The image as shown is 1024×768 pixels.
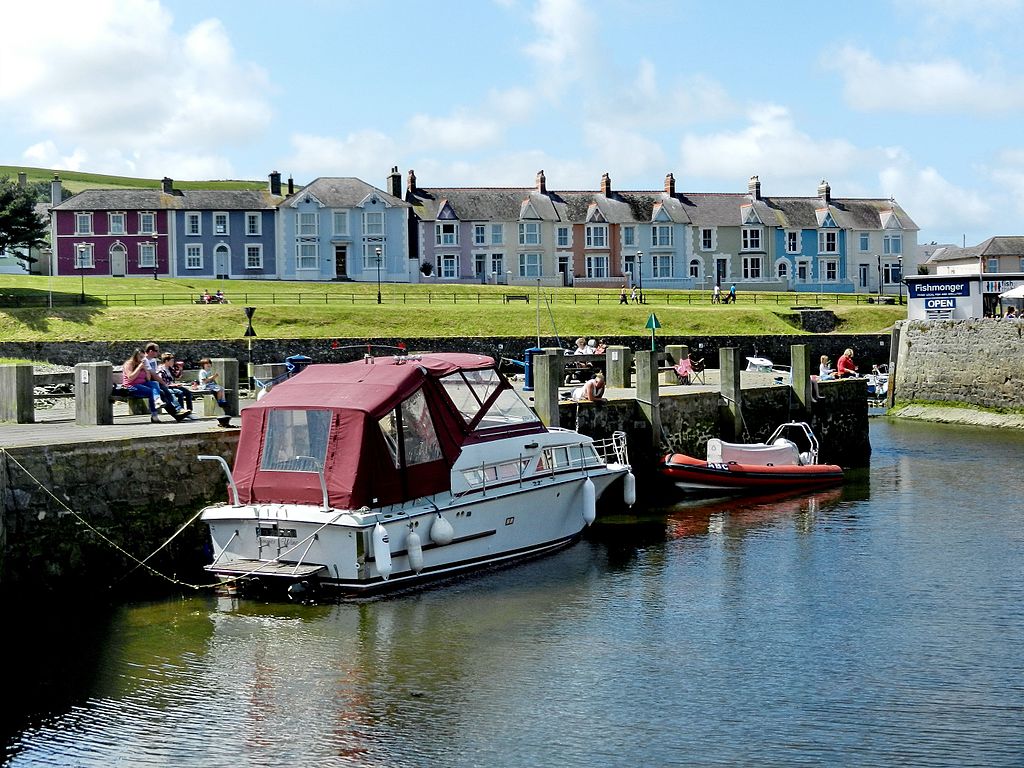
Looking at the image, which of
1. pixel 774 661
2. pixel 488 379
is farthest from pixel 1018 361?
pixel 774 661

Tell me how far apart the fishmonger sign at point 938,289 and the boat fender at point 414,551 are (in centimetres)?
3282

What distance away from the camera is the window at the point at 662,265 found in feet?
309

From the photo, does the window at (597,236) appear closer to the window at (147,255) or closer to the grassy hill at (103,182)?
the window at (147,255)

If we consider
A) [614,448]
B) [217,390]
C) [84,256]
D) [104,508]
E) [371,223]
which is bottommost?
[104,508]

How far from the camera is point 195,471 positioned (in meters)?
19.5

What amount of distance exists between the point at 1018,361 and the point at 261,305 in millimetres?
34651

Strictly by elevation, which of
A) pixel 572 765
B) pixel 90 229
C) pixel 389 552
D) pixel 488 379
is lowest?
pixel 572 765

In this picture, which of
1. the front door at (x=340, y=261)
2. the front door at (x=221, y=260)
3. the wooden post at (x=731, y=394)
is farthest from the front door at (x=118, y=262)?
the wooden post at (x=731, y=394)

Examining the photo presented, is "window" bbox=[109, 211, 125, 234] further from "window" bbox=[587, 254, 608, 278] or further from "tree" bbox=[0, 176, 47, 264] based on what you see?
"window" bbox=[587, 254, 608, 278]

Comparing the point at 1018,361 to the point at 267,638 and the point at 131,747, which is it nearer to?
the point at 267,638

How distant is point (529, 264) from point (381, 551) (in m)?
75.5

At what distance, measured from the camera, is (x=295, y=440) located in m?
18.5

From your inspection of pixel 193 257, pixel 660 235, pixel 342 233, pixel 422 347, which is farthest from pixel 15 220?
pixel 660 235

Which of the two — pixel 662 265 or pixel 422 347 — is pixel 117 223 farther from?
pixel 422 347
